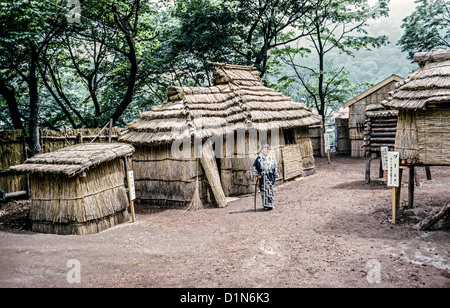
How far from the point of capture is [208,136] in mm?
10750

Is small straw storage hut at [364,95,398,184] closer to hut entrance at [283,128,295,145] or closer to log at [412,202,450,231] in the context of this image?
hut entrance at [283,128,295,145]

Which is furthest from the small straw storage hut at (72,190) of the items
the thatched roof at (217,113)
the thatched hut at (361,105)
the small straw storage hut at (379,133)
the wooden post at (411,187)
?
the thatched hut at (361,105)

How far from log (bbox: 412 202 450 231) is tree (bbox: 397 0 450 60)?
15.7 meters

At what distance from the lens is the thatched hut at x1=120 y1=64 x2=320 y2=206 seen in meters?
10.8

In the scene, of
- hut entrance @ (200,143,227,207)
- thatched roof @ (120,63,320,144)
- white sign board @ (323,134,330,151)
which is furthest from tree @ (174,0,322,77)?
hut entrance @ (200,143,227,207)

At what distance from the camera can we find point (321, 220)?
824cm

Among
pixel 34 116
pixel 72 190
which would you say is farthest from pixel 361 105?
pixel 72 190

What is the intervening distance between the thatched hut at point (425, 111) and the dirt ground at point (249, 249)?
149 cm

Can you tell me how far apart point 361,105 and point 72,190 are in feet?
55.2

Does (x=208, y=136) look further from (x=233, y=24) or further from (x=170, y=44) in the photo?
(x=233, y=24)

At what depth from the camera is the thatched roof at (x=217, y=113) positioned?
1085 centimetres
